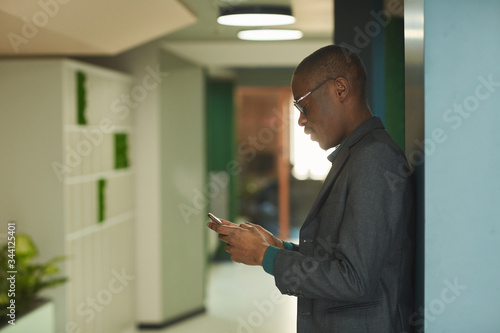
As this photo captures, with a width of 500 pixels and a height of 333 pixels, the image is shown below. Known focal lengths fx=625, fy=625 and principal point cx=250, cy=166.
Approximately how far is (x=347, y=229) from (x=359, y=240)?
4 centimetres

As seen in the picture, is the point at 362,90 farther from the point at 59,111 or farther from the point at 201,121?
the point at 201,121

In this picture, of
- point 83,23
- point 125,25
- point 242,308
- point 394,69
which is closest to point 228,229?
point 394,69

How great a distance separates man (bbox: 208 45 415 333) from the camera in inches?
59.6

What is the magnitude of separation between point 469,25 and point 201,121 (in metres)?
5.33

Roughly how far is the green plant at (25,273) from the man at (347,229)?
2.95 metres

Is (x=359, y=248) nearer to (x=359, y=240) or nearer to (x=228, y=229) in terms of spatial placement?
(x=359, y=240)

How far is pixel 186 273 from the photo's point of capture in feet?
21.8

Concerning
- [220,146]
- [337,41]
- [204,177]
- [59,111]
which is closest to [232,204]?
[220,146]

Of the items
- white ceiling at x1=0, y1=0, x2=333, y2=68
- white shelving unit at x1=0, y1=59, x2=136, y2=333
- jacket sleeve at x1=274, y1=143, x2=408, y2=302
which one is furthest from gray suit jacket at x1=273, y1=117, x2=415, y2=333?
white shelving unit at x1=0, y1=59, x2=136, y2=333

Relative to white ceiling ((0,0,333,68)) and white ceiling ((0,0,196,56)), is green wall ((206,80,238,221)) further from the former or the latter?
white ceiling ((0,0,196,56))

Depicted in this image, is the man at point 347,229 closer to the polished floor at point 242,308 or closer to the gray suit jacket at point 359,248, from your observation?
the gray suit jacket at point 359,248

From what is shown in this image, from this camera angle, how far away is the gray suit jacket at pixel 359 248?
151 centimetres

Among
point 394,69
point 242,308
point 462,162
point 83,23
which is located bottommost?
point 242,308

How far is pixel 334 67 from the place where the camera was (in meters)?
1.68
